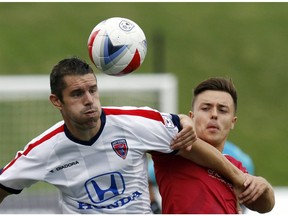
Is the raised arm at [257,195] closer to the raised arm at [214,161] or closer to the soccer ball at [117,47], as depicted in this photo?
the raised arm at [214,161]

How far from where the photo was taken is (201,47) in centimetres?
2358

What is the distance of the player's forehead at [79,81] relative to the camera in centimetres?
787

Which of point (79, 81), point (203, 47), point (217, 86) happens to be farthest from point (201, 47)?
point (79, 81)

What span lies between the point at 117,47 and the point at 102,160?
0.95 meters

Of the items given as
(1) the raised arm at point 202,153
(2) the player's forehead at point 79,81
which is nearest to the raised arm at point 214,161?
(1) the raised arm at point 202,153

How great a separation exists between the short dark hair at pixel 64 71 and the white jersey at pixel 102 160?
307mm

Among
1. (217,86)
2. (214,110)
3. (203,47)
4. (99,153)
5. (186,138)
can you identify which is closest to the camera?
(186,138)

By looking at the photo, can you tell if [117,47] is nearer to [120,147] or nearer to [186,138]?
[120,147]

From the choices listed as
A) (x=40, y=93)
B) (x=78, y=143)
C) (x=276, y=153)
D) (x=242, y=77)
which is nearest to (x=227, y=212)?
(x=78, y=143)

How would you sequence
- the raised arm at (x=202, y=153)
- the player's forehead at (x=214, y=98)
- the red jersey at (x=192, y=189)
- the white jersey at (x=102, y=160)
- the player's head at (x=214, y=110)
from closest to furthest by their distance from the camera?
the raised arm at (x=202, y=153) → the white jersey at (x=102, y=160) → the red jersey at (x=192, y=189) → the player's head at (x=214, y=110) → the player's forehead at (x=214, y=98)

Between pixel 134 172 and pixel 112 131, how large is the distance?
381mm

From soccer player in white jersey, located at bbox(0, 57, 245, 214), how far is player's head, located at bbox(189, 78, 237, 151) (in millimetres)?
325

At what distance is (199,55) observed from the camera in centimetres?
2347

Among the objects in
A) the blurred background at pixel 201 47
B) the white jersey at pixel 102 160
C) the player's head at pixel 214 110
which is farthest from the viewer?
the blurred background at pixel 201 47
